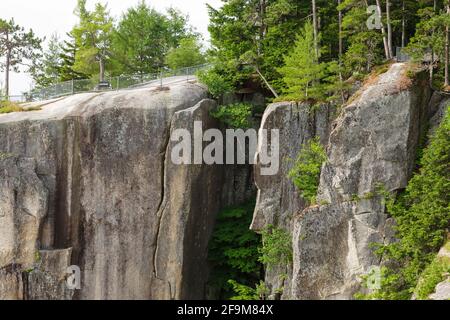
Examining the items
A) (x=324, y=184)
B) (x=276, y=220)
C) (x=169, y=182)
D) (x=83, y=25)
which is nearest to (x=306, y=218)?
(x=324, y=184)

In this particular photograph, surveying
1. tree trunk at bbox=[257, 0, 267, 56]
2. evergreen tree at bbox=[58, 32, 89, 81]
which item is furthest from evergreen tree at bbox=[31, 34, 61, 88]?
tree trunk at bbox=[257, 0, 267, 56]

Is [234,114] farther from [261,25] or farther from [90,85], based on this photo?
[90,85]

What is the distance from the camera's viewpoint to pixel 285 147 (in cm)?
2511

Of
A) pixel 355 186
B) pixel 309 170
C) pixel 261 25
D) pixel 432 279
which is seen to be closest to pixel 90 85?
pixel 261 25

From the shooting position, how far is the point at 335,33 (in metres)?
29.6

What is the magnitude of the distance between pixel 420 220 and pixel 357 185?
2819 millimetres

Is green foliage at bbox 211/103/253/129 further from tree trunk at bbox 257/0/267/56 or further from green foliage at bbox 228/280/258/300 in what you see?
green foliage at bbox 228/280/258/300

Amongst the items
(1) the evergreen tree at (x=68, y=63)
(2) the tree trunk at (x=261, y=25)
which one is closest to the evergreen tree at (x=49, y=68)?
(1) the evergreen tree at (x=68, y=63)

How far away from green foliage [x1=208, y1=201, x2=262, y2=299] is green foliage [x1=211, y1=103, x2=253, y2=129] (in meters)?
4.15

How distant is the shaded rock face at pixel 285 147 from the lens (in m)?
24.8

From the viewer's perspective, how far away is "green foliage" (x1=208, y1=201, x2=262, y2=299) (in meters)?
27.3

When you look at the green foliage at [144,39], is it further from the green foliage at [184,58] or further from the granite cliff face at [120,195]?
the granite cliff face at [120,195]

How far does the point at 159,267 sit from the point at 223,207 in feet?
15.1

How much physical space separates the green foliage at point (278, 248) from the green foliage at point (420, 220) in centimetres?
466
